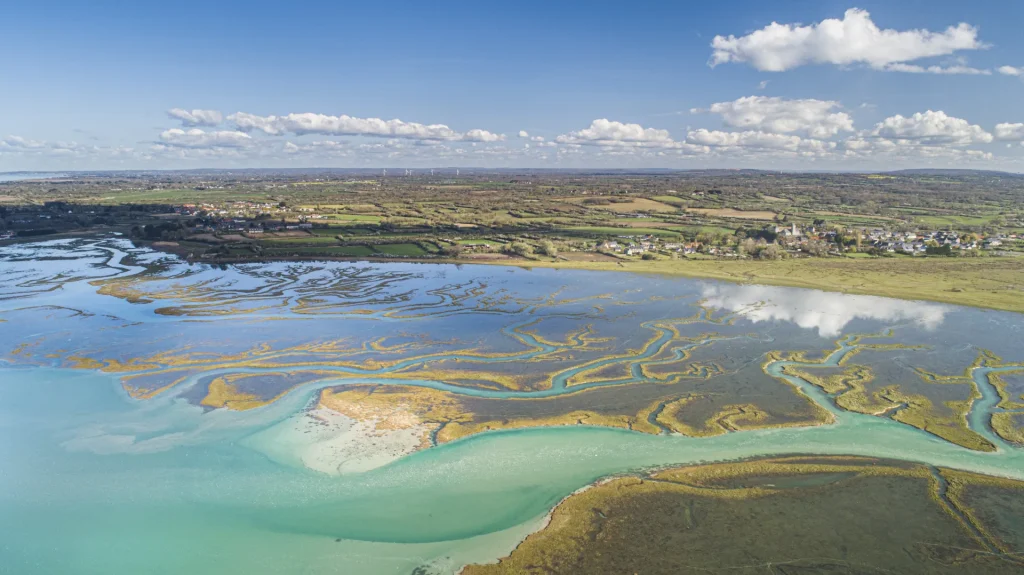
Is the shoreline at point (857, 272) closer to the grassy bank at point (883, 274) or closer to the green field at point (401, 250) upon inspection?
the grassy bank at point (883, 274)

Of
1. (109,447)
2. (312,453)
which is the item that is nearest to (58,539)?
(109,447)

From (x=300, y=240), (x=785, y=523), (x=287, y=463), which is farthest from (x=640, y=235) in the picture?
(x=287, y=463)

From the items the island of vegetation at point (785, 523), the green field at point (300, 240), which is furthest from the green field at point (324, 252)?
the island of vegetation at point (785, 523)

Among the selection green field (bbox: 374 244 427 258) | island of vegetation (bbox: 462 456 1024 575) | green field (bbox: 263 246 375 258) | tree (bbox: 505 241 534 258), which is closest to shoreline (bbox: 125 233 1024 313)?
green field (bbox: 263 246 375 258)

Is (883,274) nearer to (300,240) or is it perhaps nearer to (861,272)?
(861,272)

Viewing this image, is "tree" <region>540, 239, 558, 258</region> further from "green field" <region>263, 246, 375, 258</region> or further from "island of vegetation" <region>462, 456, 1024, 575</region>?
"island of vegetation" <region>462, 456, 1024, 575</region>

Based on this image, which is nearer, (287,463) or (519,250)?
(287,463)
